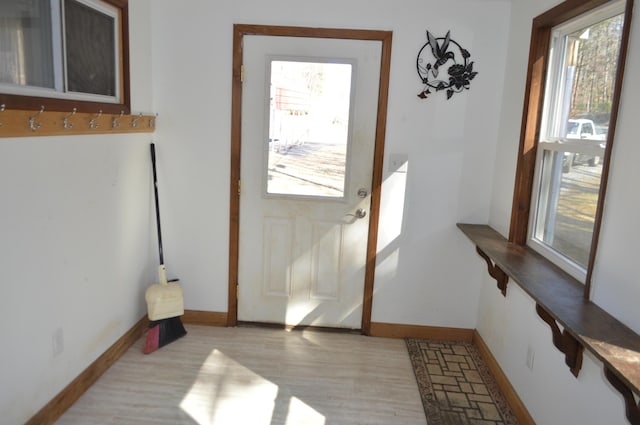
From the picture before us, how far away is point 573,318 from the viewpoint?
5.71 feet

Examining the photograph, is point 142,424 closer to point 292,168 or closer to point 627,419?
point 292,168

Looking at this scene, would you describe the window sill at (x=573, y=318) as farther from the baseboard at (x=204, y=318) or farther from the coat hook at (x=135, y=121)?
the coat hook at (x=135, y=121)

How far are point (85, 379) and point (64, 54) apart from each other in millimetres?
1662

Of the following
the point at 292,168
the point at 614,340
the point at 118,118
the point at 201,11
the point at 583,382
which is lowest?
the point at 583,382

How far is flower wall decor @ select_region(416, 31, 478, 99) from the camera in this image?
10.0ft

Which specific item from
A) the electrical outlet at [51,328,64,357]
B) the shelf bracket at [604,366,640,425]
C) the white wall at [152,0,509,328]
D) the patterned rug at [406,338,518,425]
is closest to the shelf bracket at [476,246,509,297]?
the white wall at [152,0,509,328]

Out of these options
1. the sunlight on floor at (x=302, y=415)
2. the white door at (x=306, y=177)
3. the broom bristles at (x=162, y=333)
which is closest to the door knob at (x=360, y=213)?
the white door at (x=306, y=177)

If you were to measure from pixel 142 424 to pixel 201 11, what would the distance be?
2.46m

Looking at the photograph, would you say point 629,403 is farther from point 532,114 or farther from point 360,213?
point 360,213

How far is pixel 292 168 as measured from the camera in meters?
3.25

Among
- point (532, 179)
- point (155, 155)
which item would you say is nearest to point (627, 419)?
point (532, 179)

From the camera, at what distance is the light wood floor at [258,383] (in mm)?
2434

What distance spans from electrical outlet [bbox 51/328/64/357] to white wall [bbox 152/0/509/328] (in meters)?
1.12

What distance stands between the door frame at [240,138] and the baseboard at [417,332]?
0.26 feet
